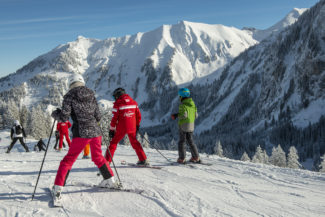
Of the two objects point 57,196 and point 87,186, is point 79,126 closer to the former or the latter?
point 57,196

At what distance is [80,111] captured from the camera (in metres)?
5.23

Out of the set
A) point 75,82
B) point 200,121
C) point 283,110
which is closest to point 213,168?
point 75,82

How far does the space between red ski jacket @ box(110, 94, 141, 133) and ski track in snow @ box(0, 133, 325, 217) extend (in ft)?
4.19

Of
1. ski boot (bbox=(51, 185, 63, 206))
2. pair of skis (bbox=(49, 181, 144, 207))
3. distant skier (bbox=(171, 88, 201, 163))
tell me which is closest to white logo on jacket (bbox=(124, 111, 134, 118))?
distant skier (bbox=(171, 88, 201, 163))

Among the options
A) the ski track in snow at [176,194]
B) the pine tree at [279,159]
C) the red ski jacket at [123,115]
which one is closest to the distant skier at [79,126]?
the ski track in snow at [176,194]

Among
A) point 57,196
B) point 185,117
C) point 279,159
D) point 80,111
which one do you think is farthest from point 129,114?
point 279,159

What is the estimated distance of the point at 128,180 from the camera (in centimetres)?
634

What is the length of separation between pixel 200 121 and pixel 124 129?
176 meters

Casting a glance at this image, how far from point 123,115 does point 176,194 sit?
2764 mm

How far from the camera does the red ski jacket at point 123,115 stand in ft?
23.2

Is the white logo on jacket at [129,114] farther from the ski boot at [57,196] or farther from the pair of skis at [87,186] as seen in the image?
the ski boot at [57,196]

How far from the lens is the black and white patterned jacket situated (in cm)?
510

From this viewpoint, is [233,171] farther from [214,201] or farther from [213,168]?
[214,201]

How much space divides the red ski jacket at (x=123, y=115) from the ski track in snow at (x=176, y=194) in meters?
1.28
